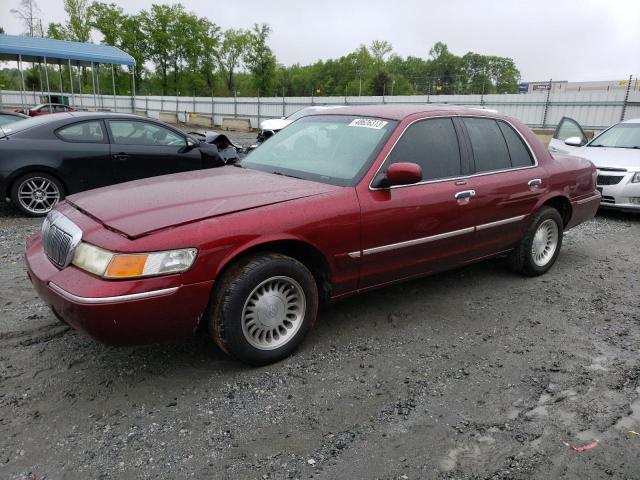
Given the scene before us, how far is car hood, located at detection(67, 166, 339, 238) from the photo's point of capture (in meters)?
2.94

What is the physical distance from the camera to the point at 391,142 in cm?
385

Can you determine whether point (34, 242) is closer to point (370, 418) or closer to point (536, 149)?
point (370, 418)

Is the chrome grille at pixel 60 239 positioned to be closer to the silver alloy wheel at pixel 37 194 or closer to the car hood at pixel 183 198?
the car hood at pixel 183 198

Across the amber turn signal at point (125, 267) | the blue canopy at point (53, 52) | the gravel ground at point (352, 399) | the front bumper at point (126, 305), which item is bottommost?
the gravel ground at point (352, 399)

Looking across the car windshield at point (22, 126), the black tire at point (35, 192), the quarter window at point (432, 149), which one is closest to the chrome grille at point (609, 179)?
the quarter window at point (432, 149)

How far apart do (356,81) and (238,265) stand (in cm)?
7963

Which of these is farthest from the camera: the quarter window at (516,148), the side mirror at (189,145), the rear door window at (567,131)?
the rear door window at (567,131)

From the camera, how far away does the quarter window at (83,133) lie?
7133mm

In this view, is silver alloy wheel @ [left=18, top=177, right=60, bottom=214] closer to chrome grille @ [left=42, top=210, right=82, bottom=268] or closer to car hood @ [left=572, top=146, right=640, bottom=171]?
chrome grille @ [left=42, top=210, right=82, bottom=268]

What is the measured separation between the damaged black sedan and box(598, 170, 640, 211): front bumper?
688cm

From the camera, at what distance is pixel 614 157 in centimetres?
855

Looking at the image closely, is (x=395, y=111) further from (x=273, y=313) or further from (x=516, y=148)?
(x=273, y=313)

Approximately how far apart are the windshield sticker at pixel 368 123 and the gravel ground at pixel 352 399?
4.91 ft

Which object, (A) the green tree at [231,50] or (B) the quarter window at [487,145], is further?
(A) the green tree at [231,50]
